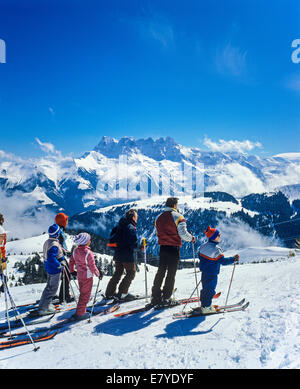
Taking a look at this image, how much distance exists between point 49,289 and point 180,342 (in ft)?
15.9

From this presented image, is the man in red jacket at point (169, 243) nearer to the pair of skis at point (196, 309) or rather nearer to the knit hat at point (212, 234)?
the pair of skis at point (196, 309)

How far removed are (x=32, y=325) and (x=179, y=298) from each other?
483 centimetres

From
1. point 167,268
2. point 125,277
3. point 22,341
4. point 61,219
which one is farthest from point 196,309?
point 61,219

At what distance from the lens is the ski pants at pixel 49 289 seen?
8.45 metres

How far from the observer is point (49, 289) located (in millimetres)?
8578

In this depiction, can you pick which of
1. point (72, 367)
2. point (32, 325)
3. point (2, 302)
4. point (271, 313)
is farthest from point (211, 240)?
point (2, 302)

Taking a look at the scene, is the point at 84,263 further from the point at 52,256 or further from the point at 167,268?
the point at 167,268

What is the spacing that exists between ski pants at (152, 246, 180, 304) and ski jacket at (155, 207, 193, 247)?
207 mm

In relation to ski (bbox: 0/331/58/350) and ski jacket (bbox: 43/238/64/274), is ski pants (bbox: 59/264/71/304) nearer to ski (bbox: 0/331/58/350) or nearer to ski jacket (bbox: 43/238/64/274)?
ski jacket (bbox: 43/238/64/274)

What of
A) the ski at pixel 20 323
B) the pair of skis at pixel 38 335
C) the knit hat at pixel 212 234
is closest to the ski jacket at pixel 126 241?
the pair of skis at pixel 38 335

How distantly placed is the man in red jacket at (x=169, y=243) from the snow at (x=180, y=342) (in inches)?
23.1

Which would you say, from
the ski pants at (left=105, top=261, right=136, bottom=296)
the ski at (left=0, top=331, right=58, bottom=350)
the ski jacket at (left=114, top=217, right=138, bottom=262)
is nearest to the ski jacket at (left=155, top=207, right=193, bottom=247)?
the ski jacket at (left=114, top=217, right=138, bottom=262)

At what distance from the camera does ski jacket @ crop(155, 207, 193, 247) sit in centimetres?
812
